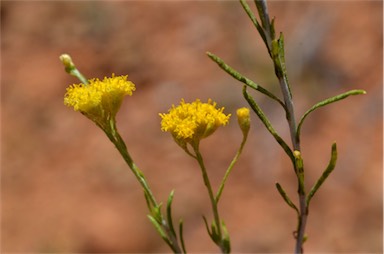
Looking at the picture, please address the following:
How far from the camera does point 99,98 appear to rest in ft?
4.72

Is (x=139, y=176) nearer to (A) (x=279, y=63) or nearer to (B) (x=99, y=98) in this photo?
(B) (x=99, y=98)

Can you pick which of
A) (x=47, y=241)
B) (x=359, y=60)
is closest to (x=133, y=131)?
(x=47, y=241)

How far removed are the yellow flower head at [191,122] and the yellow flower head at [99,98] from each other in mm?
118

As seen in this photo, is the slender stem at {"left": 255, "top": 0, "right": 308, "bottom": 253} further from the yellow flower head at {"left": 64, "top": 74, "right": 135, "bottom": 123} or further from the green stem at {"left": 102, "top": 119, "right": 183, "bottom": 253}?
the yellow flower head at {"left": 64, "top": 74, "right": 135, "bottom": 123}

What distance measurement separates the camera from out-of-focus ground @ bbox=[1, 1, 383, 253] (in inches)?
199

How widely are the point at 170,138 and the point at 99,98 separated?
13.8 ft

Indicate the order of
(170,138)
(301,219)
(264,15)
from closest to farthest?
(264,15), (301,219), (170,138)

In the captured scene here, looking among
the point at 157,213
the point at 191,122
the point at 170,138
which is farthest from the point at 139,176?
the point at 170,138

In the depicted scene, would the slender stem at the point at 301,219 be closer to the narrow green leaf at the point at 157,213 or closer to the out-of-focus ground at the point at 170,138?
the narrow green leaf at the point at 157,213

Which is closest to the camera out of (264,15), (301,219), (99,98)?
(264,15)

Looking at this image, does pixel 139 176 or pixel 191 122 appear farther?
pixel 191 122

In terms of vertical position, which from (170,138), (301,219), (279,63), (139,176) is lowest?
(301,219)

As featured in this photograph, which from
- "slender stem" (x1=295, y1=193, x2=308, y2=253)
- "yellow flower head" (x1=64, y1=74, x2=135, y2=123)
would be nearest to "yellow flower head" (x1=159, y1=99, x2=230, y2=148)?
"yellow flower head" (x1=64, y1=74, x2=135, y2=123)

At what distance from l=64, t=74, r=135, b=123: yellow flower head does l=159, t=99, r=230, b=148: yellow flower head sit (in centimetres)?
12
